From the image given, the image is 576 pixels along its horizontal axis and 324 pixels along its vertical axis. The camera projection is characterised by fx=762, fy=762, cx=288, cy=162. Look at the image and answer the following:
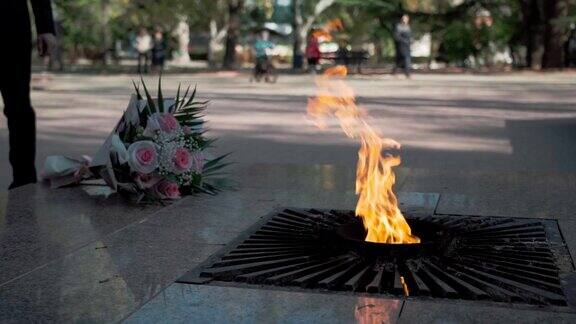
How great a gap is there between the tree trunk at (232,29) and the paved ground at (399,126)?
15.1 meters

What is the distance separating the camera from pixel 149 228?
402 centimetres

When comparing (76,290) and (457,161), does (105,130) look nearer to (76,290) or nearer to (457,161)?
(457,161)

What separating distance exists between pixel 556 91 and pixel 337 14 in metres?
25.2

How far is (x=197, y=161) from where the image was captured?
4828mm

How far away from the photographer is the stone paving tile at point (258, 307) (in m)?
2.60

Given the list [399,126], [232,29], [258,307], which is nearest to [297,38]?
[232,29]

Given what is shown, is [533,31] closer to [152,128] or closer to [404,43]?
[404,43]

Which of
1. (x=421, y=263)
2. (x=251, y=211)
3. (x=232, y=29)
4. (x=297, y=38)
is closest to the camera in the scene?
(x=421, y=263)

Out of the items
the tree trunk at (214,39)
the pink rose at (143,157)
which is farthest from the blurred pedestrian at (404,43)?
the pink rose at (143,157)

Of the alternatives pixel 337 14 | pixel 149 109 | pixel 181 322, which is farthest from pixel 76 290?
pixel 337 14

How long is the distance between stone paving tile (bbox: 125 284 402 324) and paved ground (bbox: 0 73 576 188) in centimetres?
363

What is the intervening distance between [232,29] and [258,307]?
31.1 meters

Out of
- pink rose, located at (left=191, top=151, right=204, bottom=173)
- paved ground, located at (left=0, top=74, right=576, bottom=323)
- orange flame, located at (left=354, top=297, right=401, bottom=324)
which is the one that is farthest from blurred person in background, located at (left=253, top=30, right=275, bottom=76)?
orange flame, located at (left=354, top=297, right=401, bottom=324)

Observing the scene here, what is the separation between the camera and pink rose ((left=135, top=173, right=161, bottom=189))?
4.59 metres
